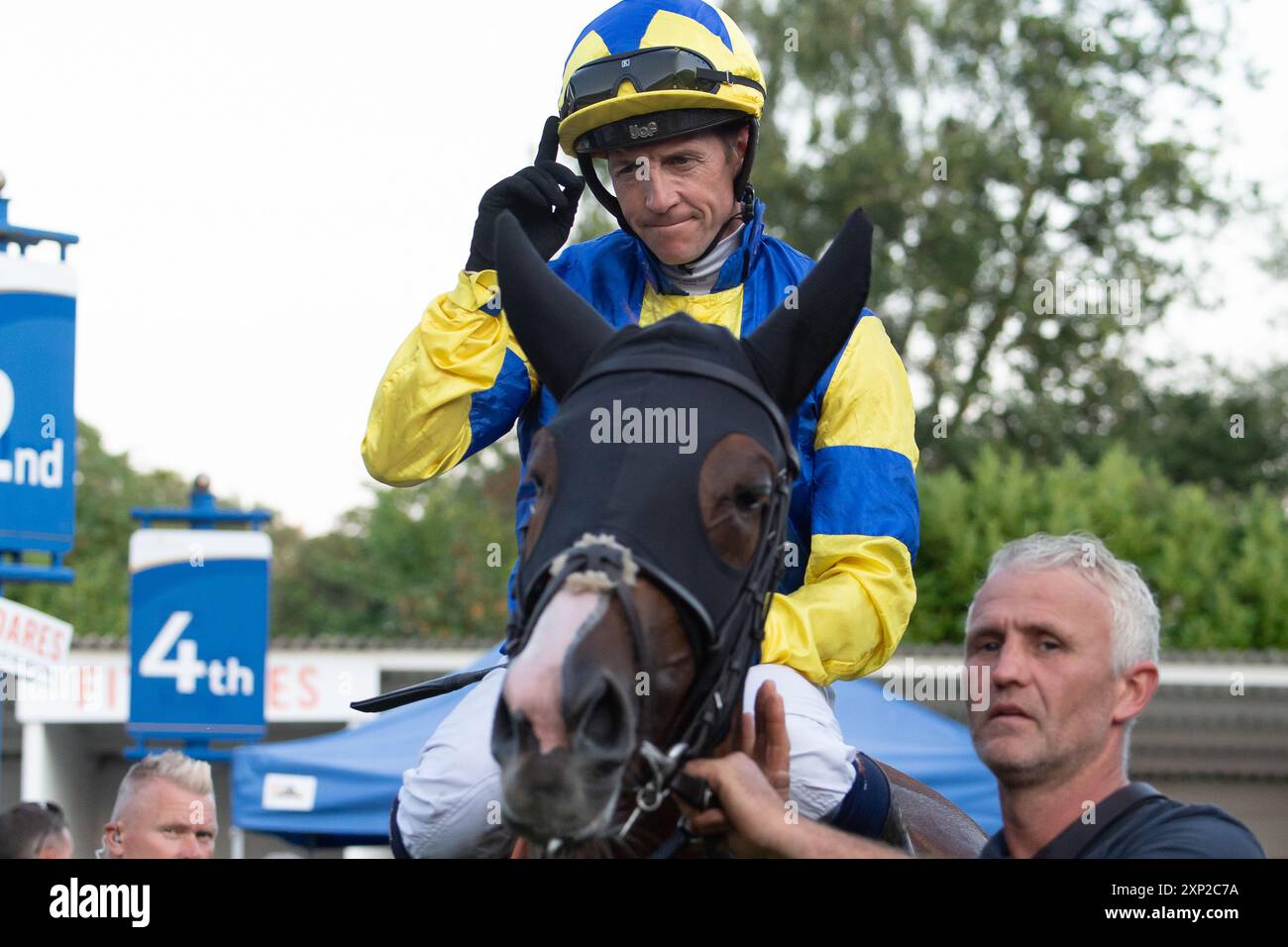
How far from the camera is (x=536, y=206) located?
9.80 feet

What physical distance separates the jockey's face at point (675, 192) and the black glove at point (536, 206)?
0.39 feet

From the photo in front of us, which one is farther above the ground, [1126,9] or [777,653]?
[1126,9]

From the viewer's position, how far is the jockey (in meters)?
2.70

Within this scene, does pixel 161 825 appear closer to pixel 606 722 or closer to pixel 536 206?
pixel 536 206

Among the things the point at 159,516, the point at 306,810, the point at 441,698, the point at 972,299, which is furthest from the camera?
the point at 972,299

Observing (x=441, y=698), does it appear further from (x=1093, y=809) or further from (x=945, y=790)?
(x=1093, y=809)

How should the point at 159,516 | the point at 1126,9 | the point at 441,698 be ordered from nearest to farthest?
1. the point at 441,698
2. the point at 159,516
3. the point at 1126,9

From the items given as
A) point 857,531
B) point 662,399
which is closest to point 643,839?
point 662,399

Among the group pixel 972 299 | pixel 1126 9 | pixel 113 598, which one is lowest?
pixel 113 598

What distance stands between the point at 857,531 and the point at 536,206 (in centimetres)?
87
